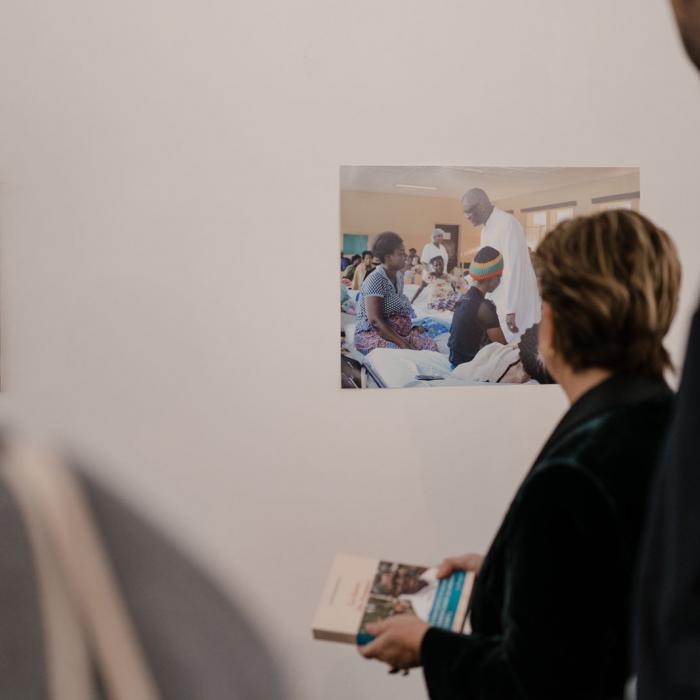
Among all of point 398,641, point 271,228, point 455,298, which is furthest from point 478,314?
point 398,641

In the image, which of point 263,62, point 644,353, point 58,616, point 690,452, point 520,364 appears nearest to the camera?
point 58,616

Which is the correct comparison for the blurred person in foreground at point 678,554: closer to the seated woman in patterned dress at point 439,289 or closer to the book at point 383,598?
the book at point 383,598

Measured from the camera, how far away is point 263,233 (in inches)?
74.9

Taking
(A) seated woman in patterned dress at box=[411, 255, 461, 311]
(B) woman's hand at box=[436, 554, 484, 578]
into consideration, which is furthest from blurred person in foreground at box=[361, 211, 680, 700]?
(A) seated woman in patterned dress at box=[411, 255, 461, 311]

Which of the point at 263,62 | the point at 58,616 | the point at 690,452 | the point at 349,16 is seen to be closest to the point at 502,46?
the point at 349,16

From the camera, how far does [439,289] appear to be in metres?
1.95

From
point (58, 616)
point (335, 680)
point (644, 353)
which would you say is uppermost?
point (644, 353)

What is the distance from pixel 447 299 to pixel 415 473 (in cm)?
47

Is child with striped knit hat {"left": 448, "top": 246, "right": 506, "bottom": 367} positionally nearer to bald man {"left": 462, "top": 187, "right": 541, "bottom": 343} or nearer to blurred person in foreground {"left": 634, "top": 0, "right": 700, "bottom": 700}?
bald man {"left": 462, "top": 187, "right": 541, "bottom": 343}

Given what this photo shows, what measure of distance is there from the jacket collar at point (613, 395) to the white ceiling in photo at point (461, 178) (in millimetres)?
1000

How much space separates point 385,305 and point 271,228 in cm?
35

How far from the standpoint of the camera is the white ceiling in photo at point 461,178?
1909mm

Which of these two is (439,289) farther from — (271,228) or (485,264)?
(271,228)

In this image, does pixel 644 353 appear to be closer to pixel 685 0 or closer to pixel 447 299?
pixel 685 0
